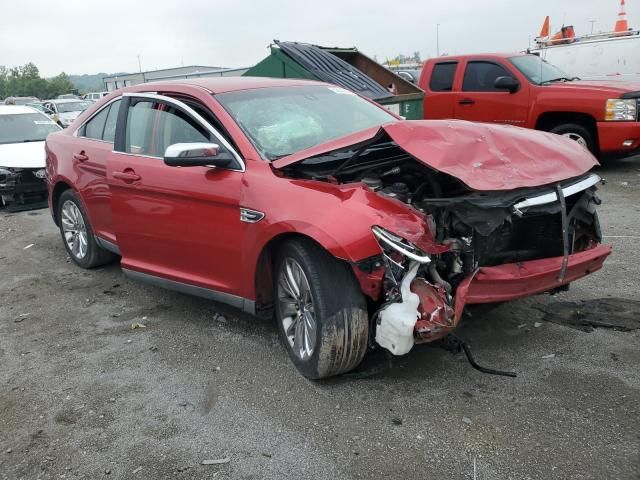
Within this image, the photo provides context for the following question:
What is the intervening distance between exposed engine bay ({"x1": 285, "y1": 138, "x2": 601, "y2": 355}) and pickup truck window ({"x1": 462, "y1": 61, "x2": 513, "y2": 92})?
6716 mm

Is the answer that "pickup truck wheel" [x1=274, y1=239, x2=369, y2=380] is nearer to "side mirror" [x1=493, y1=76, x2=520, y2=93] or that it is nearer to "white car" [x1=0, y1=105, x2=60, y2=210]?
"white car" [x1=0, y1=105, x2=60, y2=210]

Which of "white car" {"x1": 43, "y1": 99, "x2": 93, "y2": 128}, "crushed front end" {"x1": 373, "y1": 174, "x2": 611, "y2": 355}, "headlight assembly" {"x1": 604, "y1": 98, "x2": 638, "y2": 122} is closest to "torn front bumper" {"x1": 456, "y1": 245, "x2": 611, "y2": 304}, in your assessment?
"crushed front end" {"x1": 373, "y1": 174, "x2": 611, "y2": 355}

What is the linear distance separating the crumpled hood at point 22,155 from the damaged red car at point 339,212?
490 cm

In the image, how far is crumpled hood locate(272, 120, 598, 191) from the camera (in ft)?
10.3

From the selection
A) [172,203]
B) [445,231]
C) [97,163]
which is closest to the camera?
[445,231]

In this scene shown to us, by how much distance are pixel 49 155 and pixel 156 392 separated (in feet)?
11.7

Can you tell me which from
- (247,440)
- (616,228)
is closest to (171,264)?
(247,440)

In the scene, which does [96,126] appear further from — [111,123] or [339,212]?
[339,212]

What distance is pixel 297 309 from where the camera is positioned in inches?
139

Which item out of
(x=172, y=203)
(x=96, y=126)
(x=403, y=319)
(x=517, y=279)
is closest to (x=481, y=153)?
(x=517, y=279)

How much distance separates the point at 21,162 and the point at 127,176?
17.3 ft

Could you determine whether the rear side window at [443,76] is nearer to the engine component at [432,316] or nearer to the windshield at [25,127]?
the windshield at [25,127]

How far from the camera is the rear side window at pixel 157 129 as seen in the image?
420cm

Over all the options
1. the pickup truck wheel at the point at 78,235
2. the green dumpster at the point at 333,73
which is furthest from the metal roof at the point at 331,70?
the pickup truck wheel at the point at 78,235
